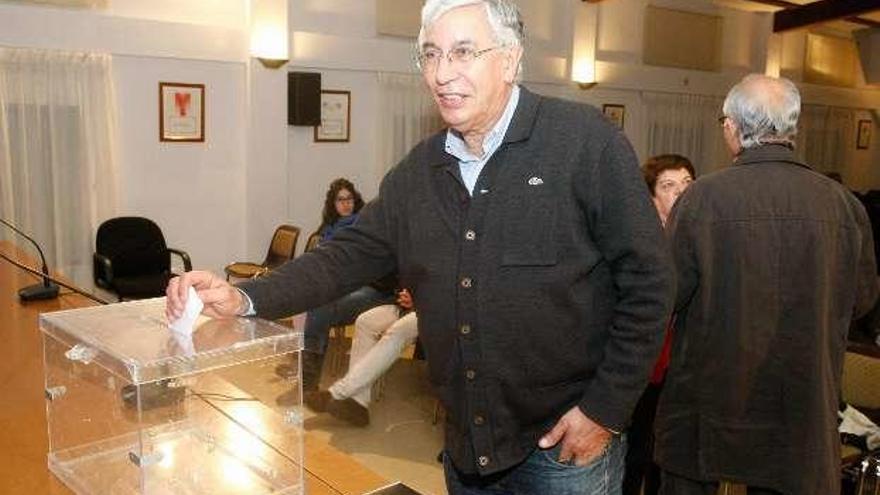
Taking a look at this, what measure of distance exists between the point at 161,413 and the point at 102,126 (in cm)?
502

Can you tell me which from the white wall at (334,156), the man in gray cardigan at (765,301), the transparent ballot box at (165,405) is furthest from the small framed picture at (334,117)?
the transparent ballot box at (165,405)

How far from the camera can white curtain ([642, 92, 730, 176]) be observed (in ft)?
29.7

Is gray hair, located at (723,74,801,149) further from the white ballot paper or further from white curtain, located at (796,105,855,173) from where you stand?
white curtain, located at (796,105,855,173)

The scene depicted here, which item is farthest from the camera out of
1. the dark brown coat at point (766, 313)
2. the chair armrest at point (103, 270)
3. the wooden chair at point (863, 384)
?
the chair armrest at point (103, 270)

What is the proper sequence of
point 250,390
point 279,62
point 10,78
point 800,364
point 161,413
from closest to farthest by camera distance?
1. point 161,413
2. point 250,390
3. point 800,364
4. point 10,78
5. point 279,62

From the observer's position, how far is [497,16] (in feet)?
4.20

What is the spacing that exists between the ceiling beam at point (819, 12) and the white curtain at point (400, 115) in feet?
16.6

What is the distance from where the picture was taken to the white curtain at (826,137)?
10.7 metres

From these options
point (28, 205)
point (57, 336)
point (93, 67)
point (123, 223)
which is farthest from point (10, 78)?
point (57, 336)

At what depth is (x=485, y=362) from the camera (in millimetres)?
1324

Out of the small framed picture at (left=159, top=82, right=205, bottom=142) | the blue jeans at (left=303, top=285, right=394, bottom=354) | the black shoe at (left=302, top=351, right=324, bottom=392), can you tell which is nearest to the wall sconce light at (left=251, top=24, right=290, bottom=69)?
the small framed picture at (left=159, top=82, right=205, bottom=142)

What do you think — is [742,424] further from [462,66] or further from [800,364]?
[462,66]

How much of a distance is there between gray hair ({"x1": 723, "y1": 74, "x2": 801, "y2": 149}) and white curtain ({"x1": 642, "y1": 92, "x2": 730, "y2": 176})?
7167 millimetres

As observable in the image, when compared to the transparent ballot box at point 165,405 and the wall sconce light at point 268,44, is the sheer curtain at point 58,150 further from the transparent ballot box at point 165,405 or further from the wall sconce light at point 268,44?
the transparent ballot box at point 165,405
